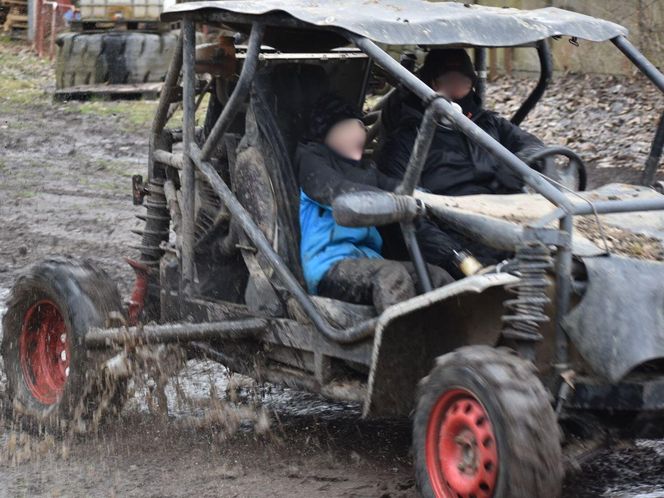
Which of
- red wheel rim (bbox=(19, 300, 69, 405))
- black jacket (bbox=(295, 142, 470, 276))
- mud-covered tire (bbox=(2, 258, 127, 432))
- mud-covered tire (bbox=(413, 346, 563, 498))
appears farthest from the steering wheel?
red wheel rim (bbox=(19, 300, 69, 405))

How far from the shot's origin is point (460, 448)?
154 inches

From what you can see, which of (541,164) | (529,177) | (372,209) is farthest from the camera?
(541,164)

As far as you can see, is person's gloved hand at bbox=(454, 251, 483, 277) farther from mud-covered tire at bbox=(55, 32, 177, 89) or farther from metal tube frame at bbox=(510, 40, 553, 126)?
mud-covered tire at bbox=(55, 32, 177, 89)

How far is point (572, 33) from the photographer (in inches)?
194

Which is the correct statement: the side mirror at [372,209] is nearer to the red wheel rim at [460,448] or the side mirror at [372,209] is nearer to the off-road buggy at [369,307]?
the off-road buggy at [369,307]

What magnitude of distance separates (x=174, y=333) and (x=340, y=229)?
2.76ft

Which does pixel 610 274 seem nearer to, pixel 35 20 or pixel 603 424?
pixel 603 424

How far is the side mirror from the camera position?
4.13 meters

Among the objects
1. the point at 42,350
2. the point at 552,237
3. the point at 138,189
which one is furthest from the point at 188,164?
the point at 552,237

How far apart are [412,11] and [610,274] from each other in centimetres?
158

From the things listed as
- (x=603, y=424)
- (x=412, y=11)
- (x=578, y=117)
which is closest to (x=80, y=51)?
(x=578, y=117)

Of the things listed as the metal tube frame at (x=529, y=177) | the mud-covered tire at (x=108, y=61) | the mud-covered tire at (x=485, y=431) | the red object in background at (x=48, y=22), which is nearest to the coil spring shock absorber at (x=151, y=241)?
the metal tube frame at (x=529, y=177)

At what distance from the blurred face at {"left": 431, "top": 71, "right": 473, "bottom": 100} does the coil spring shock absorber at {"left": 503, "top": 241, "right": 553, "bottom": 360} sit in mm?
1514

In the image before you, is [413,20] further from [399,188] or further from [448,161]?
[399,188]
